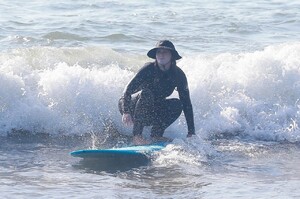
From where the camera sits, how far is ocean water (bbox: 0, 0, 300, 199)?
7.68 m

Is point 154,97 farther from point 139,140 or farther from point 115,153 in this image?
point 115,153

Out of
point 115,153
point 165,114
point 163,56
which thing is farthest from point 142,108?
point 115,153

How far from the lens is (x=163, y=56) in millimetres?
8977

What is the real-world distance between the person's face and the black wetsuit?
123 millimetres

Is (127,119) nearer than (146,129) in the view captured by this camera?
Yes

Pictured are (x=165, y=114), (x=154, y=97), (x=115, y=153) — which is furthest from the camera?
(x=165, y=114)

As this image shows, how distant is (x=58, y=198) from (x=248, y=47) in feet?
27.0

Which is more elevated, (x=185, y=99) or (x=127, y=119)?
→ (x=185, y=99)

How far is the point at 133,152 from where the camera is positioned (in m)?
8.38

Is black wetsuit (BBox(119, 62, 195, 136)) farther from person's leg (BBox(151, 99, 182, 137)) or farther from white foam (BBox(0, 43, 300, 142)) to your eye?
white foam (BBox(0, 43, 300, 142))

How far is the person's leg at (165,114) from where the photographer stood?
365 inches

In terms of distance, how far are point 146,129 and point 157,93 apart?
3.10ft

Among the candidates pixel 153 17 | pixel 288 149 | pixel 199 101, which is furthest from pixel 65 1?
pixel 288 149

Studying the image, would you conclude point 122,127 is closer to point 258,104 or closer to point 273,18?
point 258,104
